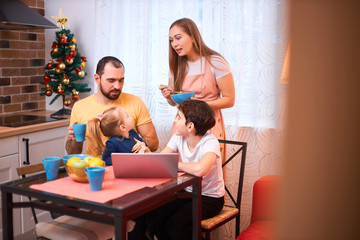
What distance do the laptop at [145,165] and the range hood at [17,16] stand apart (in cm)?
166

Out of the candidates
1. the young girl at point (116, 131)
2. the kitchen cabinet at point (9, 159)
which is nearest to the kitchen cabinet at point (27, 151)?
the kitchen cabinet at point (9, 159)

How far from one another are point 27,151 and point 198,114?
56.0 inches

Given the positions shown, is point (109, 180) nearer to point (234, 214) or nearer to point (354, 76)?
point (234, 214)

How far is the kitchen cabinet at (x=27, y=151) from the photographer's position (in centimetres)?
261

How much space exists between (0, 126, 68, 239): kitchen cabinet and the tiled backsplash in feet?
1.89

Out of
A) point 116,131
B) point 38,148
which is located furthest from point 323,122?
point 38,148

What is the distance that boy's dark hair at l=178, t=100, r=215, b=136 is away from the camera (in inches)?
76.8

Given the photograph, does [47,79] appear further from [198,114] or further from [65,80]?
[198,114]

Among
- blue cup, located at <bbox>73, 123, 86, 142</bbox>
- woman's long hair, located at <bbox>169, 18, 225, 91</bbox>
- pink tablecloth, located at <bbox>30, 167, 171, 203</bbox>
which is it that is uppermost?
woman's long hair, located at <bbox>169, 18, 225, 91</bbox>

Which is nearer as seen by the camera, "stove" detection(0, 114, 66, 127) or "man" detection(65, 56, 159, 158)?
"man" detection(65, 56, 159, 158)

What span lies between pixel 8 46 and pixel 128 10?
3.39 feet

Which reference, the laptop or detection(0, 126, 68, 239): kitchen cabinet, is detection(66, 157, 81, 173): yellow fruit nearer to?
the laptop

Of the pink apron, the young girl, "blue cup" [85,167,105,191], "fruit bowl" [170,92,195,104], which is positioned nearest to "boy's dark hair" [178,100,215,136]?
"fruit bowl" [170,92,195,104]

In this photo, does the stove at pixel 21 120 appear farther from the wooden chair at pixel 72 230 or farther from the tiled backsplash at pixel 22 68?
the wooden chair at pixel 72 230
